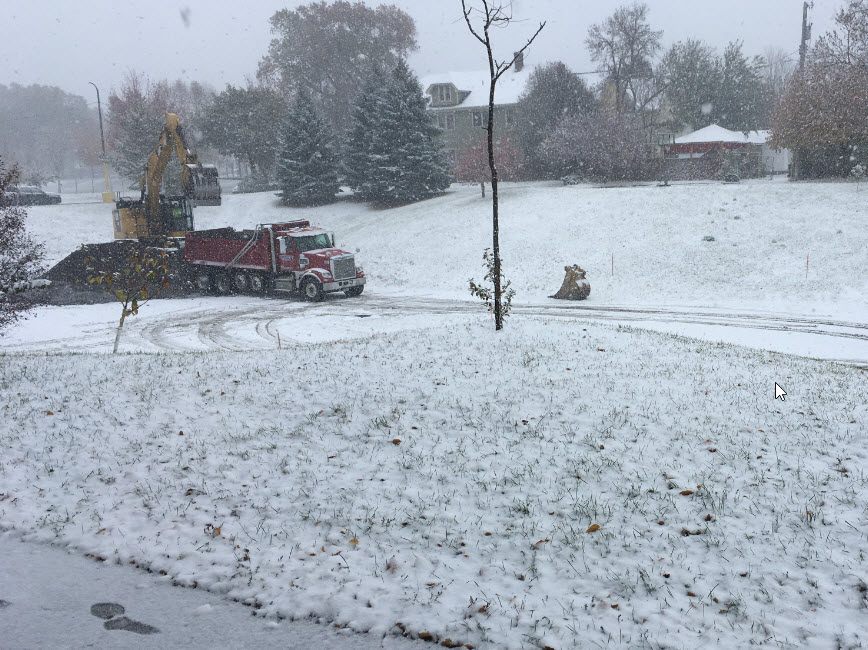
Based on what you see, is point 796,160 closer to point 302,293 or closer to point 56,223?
point 302,293

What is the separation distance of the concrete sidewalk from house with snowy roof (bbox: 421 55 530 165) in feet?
192

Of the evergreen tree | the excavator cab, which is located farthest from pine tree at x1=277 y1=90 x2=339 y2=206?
the excavator cab

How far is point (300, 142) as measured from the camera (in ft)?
143

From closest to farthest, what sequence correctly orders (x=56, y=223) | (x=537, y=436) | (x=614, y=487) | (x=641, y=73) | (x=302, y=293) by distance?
(x=614, y=487), (x=537, y=436), (x=302, y=293), (x=56, y=223), (x=641, y=73)

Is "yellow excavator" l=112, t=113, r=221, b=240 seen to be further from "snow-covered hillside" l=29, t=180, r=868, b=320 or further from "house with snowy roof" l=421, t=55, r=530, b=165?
"house with snowy roof" l=421, t=55, r=530, b=165

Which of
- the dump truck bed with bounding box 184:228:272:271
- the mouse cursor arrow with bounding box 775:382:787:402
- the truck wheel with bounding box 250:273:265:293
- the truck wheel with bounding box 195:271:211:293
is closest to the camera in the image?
the mouse cursor arrow with bounding box 775:382:787:402

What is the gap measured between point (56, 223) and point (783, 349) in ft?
137

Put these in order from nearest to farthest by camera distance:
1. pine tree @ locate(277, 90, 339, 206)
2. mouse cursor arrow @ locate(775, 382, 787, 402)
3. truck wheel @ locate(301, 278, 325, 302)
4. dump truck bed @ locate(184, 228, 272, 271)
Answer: mouse cursor arrow @ locate(775, 382, 787, 402)
truck wheel @ locate(301, 278, 325, 302)
dump truck bed @ locate(184, 228, 272, 271)
pine tree @ locate(277, 90, 339, 206)

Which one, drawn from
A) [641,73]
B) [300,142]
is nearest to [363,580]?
[300,142]

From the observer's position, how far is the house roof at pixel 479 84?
6175 cm

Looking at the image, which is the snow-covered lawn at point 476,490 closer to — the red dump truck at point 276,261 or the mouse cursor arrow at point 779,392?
the mouse cursor arrow at point 779,392

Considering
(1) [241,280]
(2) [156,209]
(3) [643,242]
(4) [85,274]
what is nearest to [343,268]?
(1) [241,280]

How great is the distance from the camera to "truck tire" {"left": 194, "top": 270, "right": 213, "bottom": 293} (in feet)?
83.7

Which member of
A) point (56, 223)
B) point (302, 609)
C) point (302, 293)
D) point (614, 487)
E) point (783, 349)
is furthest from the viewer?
point (56, 223)
